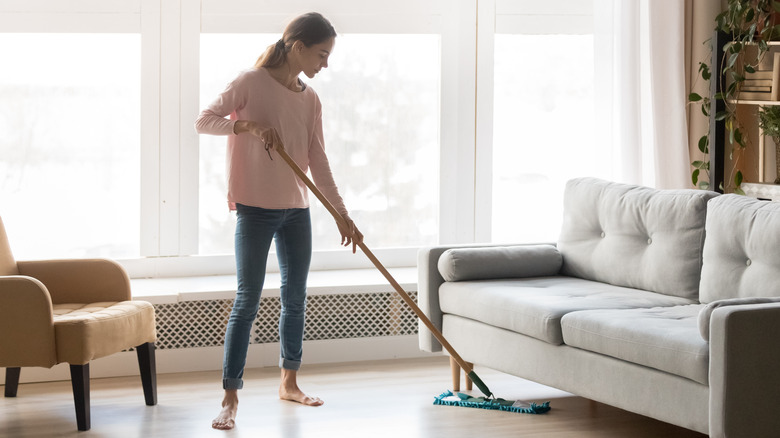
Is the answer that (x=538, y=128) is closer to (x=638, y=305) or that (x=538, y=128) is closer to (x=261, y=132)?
(x=638, y=305)

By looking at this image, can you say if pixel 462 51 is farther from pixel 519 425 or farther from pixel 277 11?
pixel 519 425

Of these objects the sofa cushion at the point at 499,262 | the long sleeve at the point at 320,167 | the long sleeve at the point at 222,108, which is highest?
the long sleeve at the point at 222,108

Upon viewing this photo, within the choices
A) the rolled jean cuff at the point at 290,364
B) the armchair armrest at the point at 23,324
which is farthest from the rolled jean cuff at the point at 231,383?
the armchair armrest at the point at 23,324

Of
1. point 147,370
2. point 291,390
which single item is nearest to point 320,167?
point 291,390

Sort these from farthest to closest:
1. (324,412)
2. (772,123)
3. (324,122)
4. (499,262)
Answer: (324,122) → (772,123) → (499,262) → (324,412)

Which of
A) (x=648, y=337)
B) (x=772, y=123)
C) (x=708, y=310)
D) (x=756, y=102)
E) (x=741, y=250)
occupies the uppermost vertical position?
(x=756, y=102)

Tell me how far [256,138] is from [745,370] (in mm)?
1705

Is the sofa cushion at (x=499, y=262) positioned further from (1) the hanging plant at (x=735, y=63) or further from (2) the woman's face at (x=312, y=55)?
(1) the hanging plant at (x=735, y=63)

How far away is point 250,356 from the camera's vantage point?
436cm

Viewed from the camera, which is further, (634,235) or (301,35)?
(634,235)

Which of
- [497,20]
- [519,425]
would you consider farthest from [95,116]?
[519,425]

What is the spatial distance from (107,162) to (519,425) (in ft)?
7.49

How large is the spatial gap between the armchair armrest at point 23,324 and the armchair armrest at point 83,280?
0.51m

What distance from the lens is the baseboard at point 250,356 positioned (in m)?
4.08
